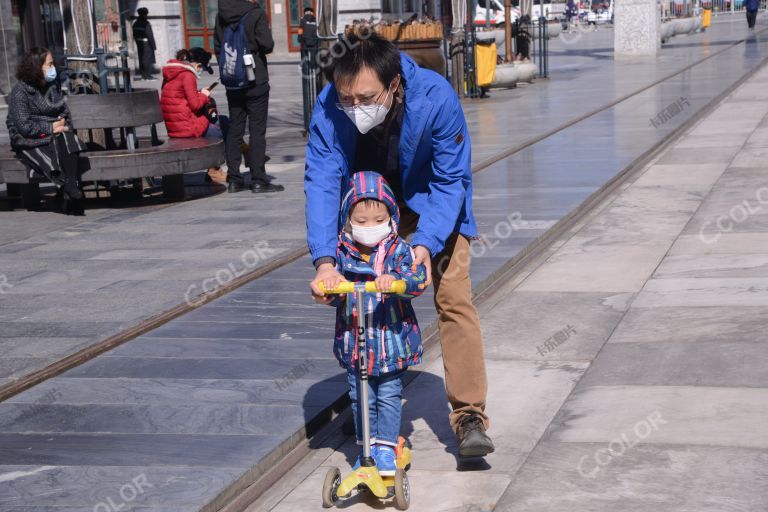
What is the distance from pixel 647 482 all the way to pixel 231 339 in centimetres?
279

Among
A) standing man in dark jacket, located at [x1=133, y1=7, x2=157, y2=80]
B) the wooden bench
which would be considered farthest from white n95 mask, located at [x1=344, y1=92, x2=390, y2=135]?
standing man in dark jacket, located at [x1=133, y1=7, x2=157, y2=80]

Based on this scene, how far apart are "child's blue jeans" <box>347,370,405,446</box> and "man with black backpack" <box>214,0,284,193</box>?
7.49m

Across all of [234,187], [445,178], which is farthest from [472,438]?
[234,187]

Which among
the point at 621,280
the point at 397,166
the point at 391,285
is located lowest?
the point at 621,280

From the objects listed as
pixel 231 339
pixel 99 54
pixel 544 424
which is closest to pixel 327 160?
pixel 544 424

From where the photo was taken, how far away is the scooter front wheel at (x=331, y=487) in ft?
13.5

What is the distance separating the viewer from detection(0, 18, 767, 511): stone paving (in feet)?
14.8

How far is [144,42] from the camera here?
33594 mm

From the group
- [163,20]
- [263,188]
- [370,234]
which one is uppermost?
[163,20]

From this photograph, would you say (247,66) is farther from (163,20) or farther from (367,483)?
(163,20)

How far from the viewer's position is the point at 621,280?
25.2ft

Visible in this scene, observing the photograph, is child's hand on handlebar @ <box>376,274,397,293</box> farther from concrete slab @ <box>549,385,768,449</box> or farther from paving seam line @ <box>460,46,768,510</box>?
concrete slab @ <box>549,385,768,449</box>

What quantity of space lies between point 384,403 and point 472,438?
39cm

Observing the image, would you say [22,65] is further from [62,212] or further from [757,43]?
[757,43]
